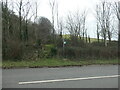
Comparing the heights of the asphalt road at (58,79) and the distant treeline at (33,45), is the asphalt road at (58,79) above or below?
below

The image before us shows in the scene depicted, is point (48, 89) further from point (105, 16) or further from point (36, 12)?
point (105, 16)

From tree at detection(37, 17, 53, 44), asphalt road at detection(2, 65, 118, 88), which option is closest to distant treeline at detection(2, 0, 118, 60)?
tree at detection(37, 17, 53, 44)

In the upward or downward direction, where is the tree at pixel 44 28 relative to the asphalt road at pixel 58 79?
upward

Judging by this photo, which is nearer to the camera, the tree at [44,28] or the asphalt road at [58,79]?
the asphalt road at [58,79]

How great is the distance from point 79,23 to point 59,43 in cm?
1339

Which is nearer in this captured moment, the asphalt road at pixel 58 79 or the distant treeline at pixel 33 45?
the asphalt road at pixel 58 79

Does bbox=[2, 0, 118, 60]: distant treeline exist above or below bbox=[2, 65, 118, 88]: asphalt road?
above

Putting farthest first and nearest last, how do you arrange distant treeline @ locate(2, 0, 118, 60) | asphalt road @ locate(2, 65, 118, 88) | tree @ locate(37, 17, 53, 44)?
tree @ locate(37, 17, 53, 44) < distant treeline @ locate(2, 0, 118, 60) < asphalt road @ locate(2, 65, 118, 88)

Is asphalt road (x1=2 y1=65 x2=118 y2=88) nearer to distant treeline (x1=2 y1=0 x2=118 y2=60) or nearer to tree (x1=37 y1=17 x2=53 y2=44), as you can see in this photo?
distant treeline (x1=2 y1=0 x2=118 y2=60)

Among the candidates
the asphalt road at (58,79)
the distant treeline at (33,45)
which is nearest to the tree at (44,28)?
the distant treeline at (33,45)

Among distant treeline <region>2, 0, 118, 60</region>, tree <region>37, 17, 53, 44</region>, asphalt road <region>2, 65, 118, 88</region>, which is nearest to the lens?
asphalt road <region>2, 65, 118, 88</region>

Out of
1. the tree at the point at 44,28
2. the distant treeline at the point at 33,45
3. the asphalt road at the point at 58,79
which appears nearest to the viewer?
the asphalt road at the point at 58,79

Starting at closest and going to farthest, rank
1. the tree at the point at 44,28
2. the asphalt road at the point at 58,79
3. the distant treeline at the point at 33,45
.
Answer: the asphalt road at the point at 58,79
the distant treeline at the point at 33,45
the tree at the point at 44,28

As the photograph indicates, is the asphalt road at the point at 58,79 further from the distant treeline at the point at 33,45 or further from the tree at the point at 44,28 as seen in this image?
the tree at the point at 44,28
